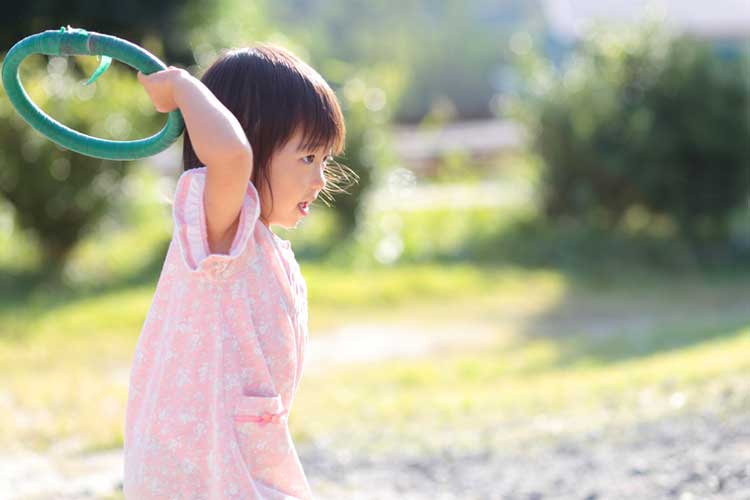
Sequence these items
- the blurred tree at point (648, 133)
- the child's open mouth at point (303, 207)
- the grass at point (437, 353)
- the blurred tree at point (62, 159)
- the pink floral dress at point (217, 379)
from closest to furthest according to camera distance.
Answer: the pink floral dress at point (217, 379), the child's open mouth at point (303, 207), the grass at point (437, 353), the blurred tree at point (62, 159), the blurred tree at point (648, 133)

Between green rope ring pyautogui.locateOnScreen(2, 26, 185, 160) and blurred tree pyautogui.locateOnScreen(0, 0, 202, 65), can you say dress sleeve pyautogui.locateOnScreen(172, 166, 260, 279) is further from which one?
blurred tree pyautogui.locateOnScreen(0, 0, 202, 65)

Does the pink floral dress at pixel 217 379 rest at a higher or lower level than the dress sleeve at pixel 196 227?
lower

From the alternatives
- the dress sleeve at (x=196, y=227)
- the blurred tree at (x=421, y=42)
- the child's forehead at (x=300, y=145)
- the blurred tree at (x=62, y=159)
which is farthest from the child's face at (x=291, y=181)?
the blurred tree at (x=421, y=42)

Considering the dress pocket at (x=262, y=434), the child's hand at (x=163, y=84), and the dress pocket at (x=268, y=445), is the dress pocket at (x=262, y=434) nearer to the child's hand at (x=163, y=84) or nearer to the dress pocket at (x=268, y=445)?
the dress pocket at (x=268, y=445)

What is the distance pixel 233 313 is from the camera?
2207mm

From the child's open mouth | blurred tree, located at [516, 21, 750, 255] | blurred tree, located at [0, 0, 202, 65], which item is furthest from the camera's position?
blurred tree, located at [0, 0, 202, 65]

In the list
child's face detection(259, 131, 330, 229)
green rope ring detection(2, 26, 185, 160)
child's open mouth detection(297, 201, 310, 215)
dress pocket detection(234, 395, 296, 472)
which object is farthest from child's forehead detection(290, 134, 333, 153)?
dress pocket detection(234, 395, 296, 472)

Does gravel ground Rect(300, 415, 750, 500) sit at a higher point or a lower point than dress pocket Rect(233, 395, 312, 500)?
lower

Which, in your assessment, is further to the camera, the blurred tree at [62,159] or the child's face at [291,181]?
the blurred tree at [62,159]

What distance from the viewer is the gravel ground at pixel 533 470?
169 inches

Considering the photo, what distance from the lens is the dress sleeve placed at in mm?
2119

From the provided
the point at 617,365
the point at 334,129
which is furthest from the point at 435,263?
the point at 334,129

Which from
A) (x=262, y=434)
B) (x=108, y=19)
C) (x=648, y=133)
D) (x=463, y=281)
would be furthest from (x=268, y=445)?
(x=108, y=19)

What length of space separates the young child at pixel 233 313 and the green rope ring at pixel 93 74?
72 mm
